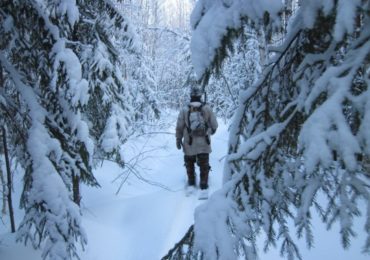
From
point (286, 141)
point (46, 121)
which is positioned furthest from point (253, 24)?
point (46, 121)

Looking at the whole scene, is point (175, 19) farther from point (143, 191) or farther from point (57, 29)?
point (57, 29)

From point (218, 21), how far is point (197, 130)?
5200mm

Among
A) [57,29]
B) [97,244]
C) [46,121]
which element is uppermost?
[57,29]

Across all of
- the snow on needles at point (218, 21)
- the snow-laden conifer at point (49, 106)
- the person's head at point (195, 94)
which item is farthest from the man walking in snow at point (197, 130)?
the snow on needles at point (218, 21)

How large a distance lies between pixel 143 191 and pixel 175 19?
130ft

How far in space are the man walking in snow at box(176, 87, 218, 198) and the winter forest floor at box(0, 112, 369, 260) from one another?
0.68m

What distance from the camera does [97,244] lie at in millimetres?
4797

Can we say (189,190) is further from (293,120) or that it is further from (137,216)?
(293,120)

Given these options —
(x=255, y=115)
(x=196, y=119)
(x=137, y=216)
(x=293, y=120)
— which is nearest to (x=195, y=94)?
(x=196, y=119)

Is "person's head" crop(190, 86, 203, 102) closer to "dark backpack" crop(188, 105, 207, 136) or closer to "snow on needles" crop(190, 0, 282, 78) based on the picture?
"dark backpack" crop(188, 105, 207, 136)

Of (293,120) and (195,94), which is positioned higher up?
(195,94)

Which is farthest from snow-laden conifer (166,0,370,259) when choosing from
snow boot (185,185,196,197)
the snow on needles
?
snow boot (185,185,196,197)

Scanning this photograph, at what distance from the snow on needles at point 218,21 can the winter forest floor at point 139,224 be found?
1.17m

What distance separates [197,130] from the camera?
682cm
